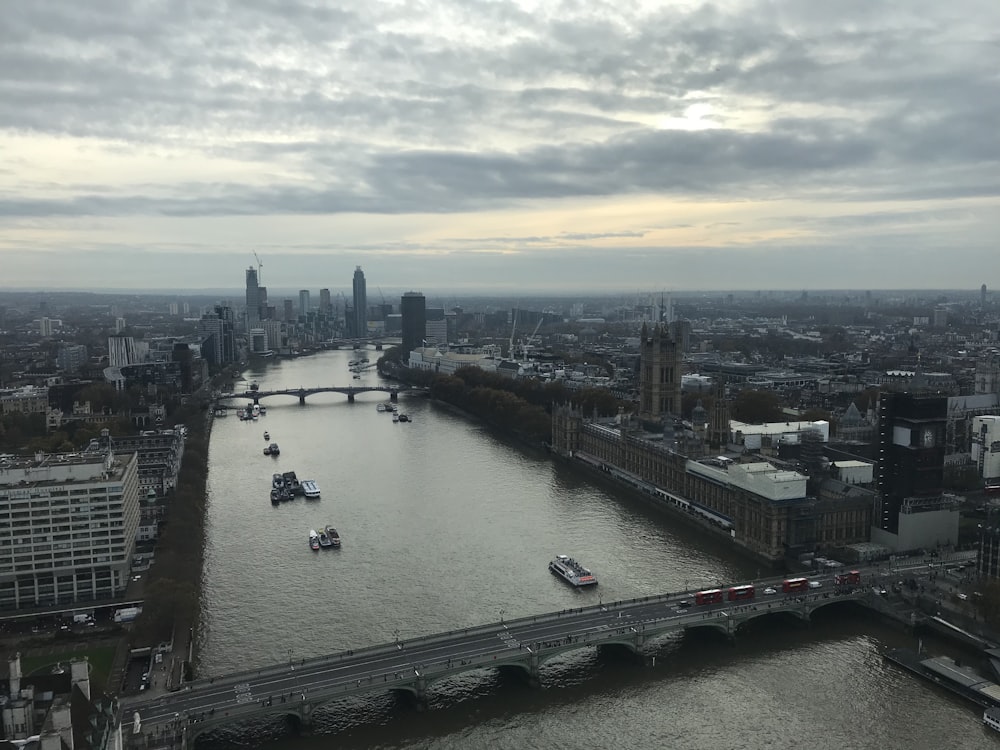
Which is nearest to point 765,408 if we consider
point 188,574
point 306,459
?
point 306,459

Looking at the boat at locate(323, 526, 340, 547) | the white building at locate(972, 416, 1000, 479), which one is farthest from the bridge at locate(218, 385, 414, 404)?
the white building at locate(972, 416, 1000, 479)

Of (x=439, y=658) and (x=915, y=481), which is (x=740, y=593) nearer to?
(x=915, y=481)

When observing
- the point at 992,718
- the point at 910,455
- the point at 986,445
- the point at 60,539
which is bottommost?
the point at 992,718

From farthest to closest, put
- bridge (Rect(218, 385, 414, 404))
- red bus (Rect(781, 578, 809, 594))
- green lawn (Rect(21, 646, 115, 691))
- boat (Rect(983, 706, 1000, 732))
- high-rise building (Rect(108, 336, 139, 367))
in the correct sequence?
high-rise building (Rect(108, 336, 139, 367)) → bridge (Rect(218, 385, 414, 404)) → red bus (Rect(781, 578, 809, 594)) → green lawn (Rect(21, 646, 115, 691)) → boat (Rect(983, 706, 1000, 732))

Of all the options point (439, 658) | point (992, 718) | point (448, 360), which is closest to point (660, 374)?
point (439, 658)

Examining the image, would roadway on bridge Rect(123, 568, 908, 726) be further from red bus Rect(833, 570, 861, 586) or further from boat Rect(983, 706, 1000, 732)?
boat Rect(983, 706, 1000, 732)

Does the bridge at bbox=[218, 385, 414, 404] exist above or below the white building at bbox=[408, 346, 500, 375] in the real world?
below

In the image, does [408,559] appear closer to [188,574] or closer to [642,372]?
[188,574]

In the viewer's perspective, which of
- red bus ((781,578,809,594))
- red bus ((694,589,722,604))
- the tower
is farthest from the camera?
the tower
